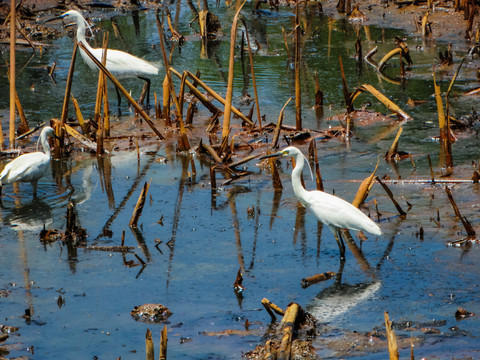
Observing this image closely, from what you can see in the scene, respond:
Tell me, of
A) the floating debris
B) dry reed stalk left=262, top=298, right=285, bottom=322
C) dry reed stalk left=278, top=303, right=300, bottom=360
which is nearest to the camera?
dry reed stalk left=278, top=303, right=300, bottom=360

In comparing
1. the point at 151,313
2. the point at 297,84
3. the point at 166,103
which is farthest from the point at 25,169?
the point at 297,84

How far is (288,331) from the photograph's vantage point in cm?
462

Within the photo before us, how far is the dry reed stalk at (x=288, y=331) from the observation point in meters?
4.49

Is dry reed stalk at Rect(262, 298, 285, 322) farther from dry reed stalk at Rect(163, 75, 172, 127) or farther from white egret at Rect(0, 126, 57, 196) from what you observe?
dry reed stalk at Rect(163, 75, 172, 127)

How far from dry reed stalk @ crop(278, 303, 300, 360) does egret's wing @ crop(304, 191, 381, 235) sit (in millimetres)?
1495

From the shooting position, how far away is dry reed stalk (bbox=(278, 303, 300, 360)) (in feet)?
14.7

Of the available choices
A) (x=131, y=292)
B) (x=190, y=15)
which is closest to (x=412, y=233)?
(x=131, y=292)

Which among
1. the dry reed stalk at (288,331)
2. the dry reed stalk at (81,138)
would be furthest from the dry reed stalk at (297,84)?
the dry reed stalk at (288,331)

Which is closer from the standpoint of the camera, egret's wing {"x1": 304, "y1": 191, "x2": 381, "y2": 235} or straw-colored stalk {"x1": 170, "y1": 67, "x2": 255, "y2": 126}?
egret's wing {"x1": 304, "y1": 191, "x2": 381, "y2": 235}

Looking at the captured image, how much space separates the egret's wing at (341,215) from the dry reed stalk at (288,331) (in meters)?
1.49

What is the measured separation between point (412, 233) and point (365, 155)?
2604mm

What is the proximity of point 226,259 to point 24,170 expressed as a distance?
2.81m

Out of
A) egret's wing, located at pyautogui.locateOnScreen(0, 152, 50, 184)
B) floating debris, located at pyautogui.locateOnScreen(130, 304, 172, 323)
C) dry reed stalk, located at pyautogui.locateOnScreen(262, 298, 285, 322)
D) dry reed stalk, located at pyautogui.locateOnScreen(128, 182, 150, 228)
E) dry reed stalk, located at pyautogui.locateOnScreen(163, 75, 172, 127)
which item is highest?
dry reed stalk, located at pyautogui.locateOnScreen(163, 75, 172, 127)

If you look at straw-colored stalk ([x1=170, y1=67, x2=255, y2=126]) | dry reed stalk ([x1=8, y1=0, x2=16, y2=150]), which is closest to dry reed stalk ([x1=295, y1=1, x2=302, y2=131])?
straw-colored stalk ([x1=170, y1=67, x2=255, y2=126])
